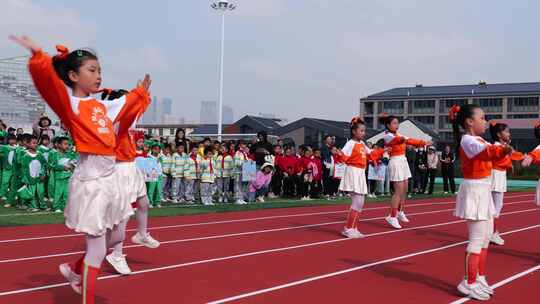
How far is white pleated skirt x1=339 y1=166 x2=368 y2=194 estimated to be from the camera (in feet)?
32.0

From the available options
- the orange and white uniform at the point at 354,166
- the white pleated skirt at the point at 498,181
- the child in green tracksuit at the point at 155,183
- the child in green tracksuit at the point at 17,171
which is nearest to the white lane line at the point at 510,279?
the white pleated skirt at the point at 498,181

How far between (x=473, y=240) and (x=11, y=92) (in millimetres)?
25247

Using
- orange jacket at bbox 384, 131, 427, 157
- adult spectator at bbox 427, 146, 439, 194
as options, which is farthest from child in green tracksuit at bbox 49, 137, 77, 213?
adult spectator at bbox 427, 146, 439, 194

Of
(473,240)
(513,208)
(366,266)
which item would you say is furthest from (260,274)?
(513,208)

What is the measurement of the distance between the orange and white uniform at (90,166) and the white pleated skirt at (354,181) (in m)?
5.80

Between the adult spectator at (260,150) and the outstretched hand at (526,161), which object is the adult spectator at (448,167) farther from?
the outstretched hand at (526,161)

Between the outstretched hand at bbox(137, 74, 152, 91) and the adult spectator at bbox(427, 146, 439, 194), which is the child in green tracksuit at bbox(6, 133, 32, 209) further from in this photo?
the adult spectator at bbox(427, 146, 439, 194)

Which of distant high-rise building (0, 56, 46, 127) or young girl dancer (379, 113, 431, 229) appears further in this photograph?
distant high-rise building (0, 56, 46, 127)

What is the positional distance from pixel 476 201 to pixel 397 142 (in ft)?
16.9

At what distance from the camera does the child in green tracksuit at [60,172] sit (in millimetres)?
12227

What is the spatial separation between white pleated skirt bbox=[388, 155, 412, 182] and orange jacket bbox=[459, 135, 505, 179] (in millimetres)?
5296

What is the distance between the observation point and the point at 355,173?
32.3ft

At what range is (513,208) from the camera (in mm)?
16828

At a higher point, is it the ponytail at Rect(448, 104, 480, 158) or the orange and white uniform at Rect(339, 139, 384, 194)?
the ponytail at Rect(448, 104, 480, 158)
